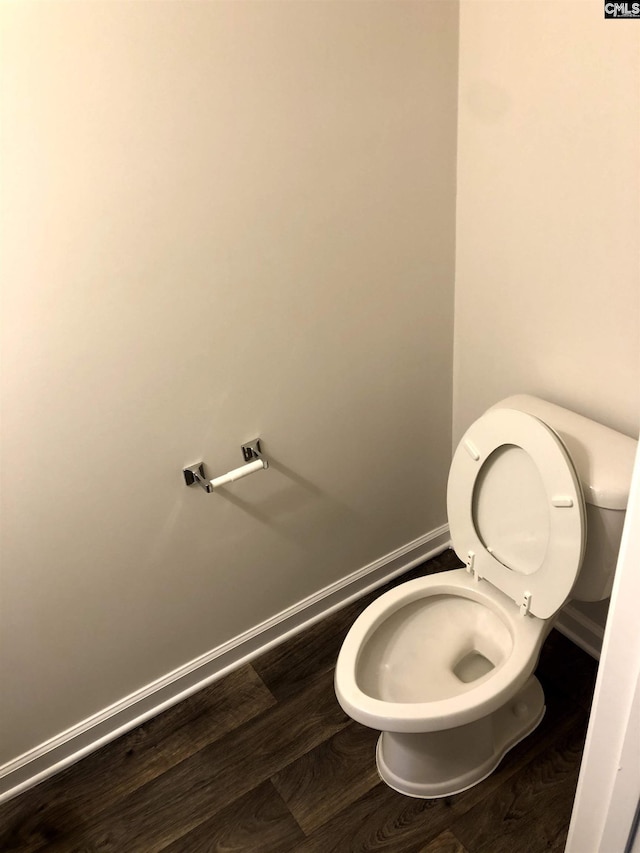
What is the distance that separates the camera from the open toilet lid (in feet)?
4.31

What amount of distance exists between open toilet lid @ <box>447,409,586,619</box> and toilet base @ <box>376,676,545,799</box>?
28 cm

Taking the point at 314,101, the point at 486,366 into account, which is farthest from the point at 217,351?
the point at 486,366

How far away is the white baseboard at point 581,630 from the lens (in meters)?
1.77

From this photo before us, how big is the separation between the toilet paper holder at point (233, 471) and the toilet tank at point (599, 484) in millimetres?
669

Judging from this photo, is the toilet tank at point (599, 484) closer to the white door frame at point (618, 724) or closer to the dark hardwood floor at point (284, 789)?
the dark hardwood floor at point (284, 789)

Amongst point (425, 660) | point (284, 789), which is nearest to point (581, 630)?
point (425, 660)

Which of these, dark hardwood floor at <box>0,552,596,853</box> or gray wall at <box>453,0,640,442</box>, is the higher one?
gray wall at <box>453,0,640,442</box>

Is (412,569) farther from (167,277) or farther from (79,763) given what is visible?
(167,277)

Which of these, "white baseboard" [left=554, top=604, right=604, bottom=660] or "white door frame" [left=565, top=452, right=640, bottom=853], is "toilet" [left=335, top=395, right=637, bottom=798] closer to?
"white baseboard" [left=554, top=604, right=604, bottom=660]

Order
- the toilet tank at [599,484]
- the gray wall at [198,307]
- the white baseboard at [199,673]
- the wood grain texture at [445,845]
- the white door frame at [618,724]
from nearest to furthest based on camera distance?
the white door frame at [618,724], the gray wall at [198,307], the toilet tank at [599,484], the wood grain texture at [445,845], the white baseboard at [199,673]

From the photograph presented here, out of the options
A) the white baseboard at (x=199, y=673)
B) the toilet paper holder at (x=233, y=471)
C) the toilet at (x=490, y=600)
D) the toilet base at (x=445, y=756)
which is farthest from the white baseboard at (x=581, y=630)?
the toilet paper holder at (x=233, y=471)

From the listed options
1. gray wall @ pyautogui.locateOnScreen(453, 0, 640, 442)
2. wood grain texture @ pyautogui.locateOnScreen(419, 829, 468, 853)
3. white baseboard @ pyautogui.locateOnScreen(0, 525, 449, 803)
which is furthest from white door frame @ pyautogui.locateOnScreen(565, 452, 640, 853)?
white baseboard @ pyautogui.locateOnScreen(0, 525, 449, 803)

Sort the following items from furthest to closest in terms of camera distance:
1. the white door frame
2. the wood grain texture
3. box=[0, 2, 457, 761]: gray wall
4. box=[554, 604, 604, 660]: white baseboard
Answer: box=[554, 604, 604, 660]: white baseboard, the wood grain texture, box=[0, 2, 457, 761]: gray wall, the white door frame

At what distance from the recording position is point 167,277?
133cm
